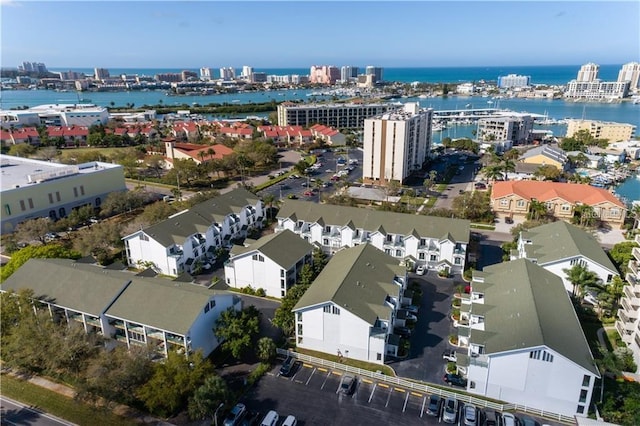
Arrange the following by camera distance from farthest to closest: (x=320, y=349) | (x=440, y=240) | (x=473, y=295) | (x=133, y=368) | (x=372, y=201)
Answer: (x=372, y=201) → (x=440, y=240) → (x=473, y=295) → (x=320, y=349) → (x=133, y=368)

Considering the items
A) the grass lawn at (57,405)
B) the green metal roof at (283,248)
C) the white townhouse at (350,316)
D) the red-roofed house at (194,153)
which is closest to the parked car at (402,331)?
the white townhouse at (350,316)

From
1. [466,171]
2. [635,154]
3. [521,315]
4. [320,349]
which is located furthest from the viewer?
[635,154]

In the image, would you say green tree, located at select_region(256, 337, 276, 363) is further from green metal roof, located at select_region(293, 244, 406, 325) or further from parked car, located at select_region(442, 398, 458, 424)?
parked car, located at select_region(442, 398, 458, 424)

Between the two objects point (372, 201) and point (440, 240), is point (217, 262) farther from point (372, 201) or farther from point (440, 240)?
point (372, 201)

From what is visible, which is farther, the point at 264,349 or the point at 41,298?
the point at 41,298

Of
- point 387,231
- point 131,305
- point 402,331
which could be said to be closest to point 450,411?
point 402,331

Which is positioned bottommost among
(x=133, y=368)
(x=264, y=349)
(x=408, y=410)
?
(x=408, y=410)

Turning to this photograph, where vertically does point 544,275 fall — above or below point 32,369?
above

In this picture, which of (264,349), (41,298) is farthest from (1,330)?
(264,349)

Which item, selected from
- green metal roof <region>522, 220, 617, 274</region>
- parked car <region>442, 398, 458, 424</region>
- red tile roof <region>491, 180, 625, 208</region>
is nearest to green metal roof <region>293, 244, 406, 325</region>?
parked car <region>442, 398, 458, 424</region>
